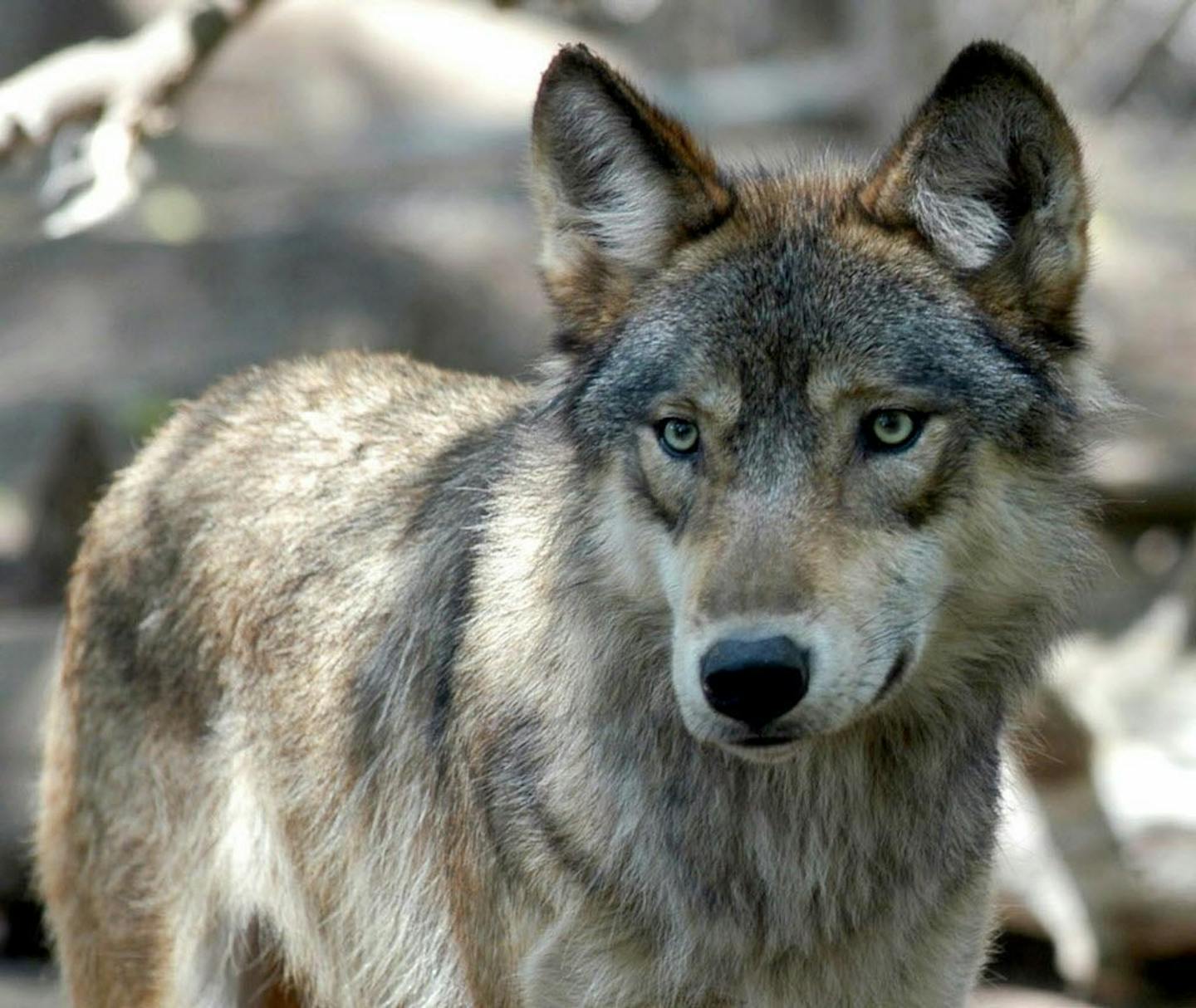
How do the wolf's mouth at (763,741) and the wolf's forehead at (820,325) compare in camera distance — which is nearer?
the wolf's mouth at (763,741)

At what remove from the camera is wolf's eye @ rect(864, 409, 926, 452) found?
3920 millimetres

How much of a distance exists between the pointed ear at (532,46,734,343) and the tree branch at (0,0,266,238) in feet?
7.22

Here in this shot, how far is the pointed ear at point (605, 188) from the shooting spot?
425 cm

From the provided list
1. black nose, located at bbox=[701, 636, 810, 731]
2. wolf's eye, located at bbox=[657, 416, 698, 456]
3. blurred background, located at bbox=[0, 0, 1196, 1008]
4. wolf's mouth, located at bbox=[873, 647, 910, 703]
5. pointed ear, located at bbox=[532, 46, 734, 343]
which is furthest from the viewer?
blurred background, located at bbox=[0, 0, 1196, 1008]

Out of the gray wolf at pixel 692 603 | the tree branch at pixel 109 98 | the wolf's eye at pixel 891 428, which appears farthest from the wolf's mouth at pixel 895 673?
the tree branch at pixel 109 98

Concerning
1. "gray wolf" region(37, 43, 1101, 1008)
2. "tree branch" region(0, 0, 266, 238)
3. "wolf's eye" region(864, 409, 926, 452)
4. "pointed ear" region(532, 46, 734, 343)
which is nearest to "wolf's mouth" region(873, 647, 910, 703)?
"gray wolf" region(37, 43, 1101, 1008)

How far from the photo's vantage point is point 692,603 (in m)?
3.77

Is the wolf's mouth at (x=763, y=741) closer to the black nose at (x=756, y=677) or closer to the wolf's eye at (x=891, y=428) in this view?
the black nose at (x=756, y=677)

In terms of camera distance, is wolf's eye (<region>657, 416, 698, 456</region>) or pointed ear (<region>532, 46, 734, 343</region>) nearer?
wolf's eye (<region>657, 416, 698, 456</region>)

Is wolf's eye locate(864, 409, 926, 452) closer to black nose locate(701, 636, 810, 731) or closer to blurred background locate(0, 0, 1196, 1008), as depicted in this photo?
black nose locate(701, 636, 810, 731)

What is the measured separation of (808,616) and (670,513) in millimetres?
500

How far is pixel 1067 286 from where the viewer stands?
4195 mm

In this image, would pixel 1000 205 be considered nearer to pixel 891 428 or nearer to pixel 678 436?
pixel 891 428

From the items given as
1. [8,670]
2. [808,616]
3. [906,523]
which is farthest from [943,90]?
[8,670]
